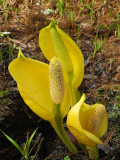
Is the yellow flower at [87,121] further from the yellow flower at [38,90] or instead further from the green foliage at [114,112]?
the green foliage at [114,112]

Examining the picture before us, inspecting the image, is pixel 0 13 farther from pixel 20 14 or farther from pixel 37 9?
pixel 37 9

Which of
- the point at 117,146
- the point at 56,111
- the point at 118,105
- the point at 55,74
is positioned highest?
the point at 55,74

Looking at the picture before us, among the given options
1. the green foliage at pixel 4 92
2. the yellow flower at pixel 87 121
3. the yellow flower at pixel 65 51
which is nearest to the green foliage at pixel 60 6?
the green foliage at pixel 4 92

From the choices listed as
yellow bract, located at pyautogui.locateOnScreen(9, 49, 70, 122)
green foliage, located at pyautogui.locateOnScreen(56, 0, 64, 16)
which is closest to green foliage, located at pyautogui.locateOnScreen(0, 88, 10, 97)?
yellow bract, located at pyautogui.locateOnScreen(9, 49, 70, 122)

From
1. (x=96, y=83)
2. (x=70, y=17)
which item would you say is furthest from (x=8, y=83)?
(x=70, y=17)

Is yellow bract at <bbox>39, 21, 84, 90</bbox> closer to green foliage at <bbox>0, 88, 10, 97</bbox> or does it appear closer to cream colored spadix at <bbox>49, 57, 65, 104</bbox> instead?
cream colored spadix at <bbox>49, 57, 65, 104</bbox>

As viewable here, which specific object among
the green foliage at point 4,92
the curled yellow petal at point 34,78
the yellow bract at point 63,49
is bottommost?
the green foliage at point 4,92
